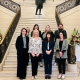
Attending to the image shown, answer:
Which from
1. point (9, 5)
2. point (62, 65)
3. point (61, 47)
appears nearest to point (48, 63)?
point (62, 65)

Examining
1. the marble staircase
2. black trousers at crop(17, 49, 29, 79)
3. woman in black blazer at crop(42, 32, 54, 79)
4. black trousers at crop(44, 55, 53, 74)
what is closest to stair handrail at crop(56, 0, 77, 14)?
the marble staircase

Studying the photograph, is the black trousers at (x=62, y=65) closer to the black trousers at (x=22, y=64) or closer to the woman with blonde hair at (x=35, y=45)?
the woman with blonde hair at (x=35, y=45)

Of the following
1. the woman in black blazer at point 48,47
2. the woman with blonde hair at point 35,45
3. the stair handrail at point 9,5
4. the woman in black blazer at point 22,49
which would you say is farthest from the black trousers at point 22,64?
the stair handrail at point 9,5

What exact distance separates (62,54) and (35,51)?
961 millimetres

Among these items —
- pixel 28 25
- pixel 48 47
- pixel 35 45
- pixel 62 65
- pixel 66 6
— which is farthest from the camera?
pixel 66 6

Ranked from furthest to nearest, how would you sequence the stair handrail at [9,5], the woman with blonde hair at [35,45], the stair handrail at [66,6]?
the stair handrail at [9,5]
the stair handrail at [66,6]
the woman with blonde hair at [35,45]

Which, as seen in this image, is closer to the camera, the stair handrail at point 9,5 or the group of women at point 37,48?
the group of women at point 37,48

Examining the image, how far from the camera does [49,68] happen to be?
24.4ft

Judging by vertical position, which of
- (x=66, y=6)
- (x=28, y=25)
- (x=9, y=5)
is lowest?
(x=28, y=25)

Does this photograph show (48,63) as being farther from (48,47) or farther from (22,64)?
(22,64)

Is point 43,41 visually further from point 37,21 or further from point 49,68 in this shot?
point 37,21

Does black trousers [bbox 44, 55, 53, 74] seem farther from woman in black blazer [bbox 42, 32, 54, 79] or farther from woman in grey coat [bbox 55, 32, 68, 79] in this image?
woman in grey coat [bbox 55, 32, 68, 79]

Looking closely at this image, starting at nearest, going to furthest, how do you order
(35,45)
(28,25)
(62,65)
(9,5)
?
(35,45) → (62,65) → (28,25) → (9,5)

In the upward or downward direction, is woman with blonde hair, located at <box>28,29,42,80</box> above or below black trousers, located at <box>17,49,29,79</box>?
above
